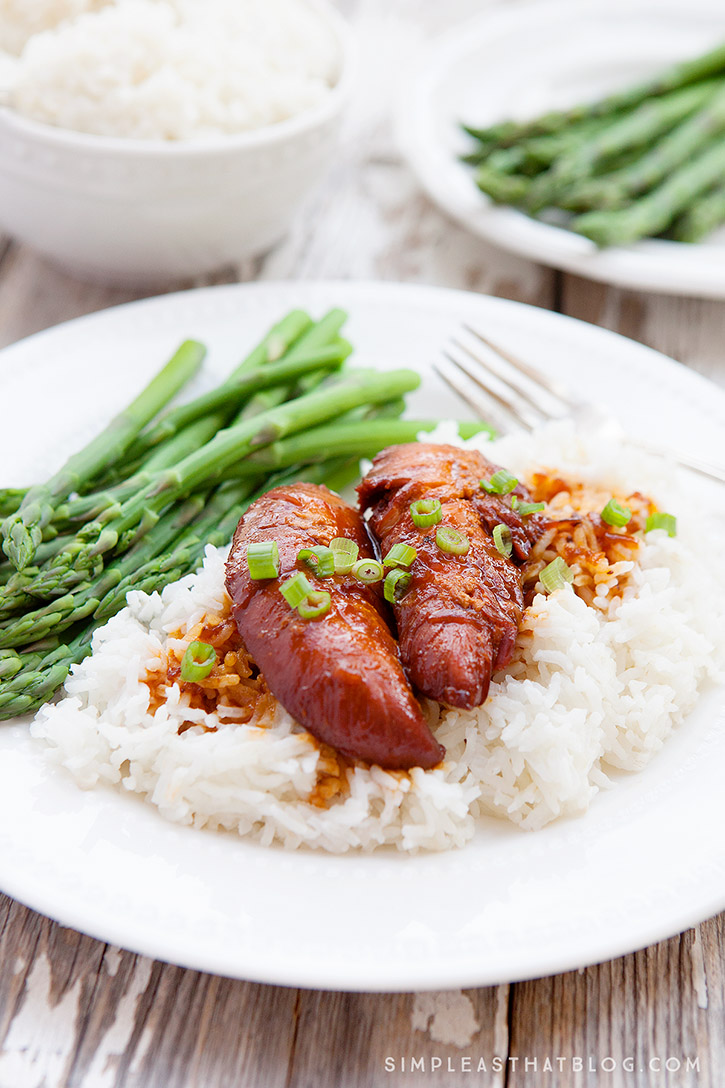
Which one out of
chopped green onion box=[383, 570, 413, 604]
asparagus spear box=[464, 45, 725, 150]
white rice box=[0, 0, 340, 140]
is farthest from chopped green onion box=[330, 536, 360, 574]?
asparagus spear box=[464, 45, 725, 150]

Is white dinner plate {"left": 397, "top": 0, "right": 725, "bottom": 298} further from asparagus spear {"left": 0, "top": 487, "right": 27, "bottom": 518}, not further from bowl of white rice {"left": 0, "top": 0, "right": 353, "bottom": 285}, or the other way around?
asparagus spear {"left": 0, "top": 487, "right": 27, "bottom": 518}

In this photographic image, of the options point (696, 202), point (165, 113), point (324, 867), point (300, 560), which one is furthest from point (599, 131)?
point (324, 867)

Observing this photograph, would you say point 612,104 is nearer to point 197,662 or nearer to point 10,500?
point 10,500

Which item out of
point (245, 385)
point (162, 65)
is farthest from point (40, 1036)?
point (162, 65)

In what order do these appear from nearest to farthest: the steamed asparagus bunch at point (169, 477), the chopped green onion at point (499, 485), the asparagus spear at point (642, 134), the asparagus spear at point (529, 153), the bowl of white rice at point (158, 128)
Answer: the steamed asparagus bunch at point (169, 477) < the chopped green onion at point (499, 485) < the bowl of white rice at point (158, 128) < the asparagus spear at point (642, 134) < the asparagus spear at point (529, 153)

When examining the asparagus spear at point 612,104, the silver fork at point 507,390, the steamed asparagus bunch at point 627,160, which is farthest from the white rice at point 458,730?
the asparagus spear at point 612,104

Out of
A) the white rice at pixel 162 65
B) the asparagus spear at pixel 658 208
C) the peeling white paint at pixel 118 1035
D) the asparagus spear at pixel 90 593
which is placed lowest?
the peeling white paint at pixel 118 1035

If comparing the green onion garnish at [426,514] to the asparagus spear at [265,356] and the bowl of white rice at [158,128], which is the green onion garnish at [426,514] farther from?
the bowl of white rice at [158,128]
